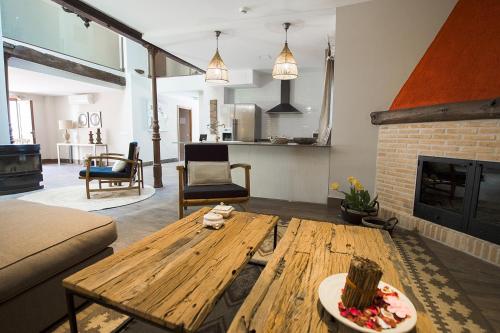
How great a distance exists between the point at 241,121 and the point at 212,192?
13.2 ft

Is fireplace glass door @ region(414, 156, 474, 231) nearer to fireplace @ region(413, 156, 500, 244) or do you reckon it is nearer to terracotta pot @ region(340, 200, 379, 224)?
fireplace @ region(413, 156, 500, 244)

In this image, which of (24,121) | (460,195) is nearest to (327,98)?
(460,195)

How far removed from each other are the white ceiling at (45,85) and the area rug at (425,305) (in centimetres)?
598

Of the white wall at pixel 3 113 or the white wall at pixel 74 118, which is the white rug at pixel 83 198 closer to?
the white wall at pixel 3 113

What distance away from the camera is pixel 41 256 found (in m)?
1.22

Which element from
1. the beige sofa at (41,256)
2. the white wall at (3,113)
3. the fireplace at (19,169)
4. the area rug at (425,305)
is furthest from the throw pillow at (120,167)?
the area rug at (425,305)

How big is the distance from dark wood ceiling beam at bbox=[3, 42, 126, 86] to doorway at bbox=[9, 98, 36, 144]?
3.12 m

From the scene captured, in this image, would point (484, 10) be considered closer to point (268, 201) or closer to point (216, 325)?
point (268, 201)

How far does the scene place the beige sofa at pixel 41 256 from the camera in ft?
3.63

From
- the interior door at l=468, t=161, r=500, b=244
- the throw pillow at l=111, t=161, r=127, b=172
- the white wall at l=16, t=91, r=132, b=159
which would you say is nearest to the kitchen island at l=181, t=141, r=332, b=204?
the interior door at l=468, t=161, r=500, b=244

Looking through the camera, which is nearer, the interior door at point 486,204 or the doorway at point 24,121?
the interior door at point 486,204

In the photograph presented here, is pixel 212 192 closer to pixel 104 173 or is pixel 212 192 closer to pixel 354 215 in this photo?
pixel 354 215

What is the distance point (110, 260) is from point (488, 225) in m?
2.84

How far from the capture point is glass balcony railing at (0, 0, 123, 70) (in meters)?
4.79
